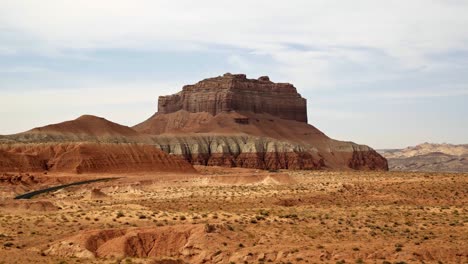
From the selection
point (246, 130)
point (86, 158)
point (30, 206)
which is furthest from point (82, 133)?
point (30, 206)

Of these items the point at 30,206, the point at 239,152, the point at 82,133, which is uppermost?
the point at 82,133

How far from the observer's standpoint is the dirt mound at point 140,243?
2784 centimetres

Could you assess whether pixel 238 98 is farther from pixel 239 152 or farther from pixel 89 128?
pixel 89 128

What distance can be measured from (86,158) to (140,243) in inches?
2908

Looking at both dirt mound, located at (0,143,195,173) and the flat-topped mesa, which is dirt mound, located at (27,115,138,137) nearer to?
dirt mound, located at (0,143,195,173)

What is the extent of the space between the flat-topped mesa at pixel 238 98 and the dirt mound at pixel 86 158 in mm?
72950

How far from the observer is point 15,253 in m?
26.4

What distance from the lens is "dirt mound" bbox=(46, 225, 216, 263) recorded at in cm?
2784

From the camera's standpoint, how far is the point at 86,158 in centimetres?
10044

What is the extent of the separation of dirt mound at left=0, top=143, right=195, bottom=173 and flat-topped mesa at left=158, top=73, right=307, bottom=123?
72950 mm

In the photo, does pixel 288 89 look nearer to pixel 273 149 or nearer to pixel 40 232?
pixel 273 149

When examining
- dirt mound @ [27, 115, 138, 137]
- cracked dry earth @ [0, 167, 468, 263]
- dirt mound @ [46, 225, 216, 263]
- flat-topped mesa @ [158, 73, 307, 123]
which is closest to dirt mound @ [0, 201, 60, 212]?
cracked dry earth @ [0, 167, 468, 263]

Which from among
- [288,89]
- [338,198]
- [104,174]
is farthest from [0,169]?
[288,89]

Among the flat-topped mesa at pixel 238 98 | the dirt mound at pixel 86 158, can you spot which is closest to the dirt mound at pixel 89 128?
the dirt mound at pixel 86 158
